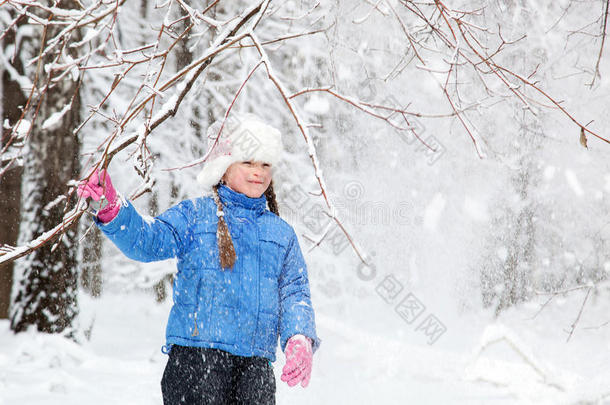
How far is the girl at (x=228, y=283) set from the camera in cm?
235

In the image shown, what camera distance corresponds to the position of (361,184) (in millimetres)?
11148

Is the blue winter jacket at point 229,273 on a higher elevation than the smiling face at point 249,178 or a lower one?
lower

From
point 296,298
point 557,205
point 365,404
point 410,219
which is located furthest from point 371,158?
point 296,298

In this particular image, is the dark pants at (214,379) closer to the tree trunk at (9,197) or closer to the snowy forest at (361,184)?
the snowy forest at (361,184)

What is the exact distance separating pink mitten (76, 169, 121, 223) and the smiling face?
534mm

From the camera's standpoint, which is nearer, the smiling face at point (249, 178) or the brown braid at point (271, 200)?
the smiling face at point (249, 178)

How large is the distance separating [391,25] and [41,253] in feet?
17.2

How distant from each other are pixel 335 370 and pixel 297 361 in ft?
15.6

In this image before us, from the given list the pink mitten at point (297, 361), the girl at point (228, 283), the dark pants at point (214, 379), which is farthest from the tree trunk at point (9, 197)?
the pink mitten at point (297, 361)

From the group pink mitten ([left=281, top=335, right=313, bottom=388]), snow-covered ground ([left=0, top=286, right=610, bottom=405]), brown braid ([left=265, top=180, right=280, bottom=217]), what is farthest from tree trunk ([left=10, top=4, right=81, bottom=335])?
pink mitten ([left=281, top=335, right=313, bottom=388])

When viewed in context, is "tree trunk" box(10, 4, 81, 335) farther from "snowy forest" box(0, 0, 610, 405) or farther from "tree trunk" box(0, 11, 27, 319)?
"tree trunk" box(0, 11, 27, 319)

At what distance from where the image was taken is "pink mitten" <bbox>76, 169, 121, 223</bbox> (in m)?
2.05

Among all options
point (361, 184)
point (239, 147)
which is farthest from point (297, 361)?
point (361, 184)

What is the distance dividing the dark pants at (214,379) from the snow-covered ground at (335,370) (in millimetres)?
2299
